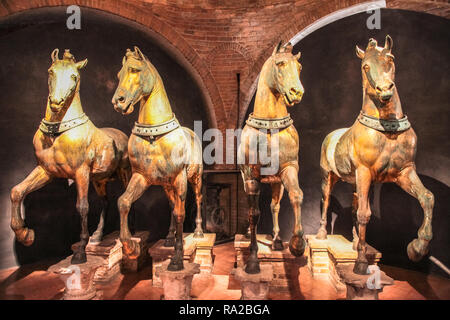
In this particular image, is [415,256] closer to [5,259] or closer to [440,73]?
[440,73]

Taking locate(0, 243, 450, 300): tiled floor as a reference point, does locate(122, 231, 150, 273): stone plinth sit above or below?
above

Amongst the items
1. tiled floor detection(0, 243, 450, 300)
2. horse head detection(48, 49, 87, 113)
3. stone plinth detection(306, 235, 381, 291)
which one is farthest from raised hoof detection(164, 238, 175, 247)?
horse head detection(48, 49, 87, 113)

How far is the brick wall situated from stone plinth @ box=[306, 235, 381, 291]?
9.11 ft

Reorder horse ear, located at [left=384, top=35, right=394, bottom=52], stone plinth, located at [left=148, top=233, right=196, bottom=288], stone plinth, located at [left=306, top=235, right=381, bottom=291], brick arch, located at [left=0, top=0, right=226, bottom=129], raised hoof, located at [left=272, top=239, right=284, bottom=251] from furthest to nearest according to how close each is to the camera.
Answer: brick arch, located at [left=0, top=0, right=226, bottom=129]
raised hoof, located at [left=272, top=239, right=284, bottom=251]
stone plinth, located at [left=148, top=233, right=196, bottom=288]
stone plinth, located at [left=306, top=235, right=381, bottom=291]
horse ear, located at [left=384, top=35, right=394, bottom=52]

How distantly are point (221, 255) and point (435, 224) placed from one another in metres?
3.47

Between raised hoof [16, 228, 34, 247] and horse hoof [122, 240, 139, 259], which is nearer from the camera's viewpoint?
horse hoof [122, 240, 139, 259]

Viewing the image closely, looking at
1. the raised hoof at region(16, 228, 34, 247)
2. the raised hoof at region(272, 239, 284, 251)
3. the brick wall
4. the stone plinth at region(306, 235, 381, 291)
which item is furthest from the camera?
the brick wall

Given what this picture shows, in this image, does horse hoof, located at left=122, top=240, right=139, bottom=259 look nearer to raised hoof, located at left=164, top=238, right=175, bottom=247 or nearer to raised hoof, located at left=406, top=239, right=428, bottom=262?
raised hoof, located at left=164, top=238, right=175, bottom=247

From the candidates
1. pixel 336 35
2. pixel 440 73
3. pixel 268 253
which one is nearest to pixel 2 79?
pixel 268 253

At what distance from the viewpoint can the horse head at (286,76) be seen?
3334 millimetres

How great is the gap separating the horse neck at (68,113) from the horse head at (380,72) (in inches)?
137

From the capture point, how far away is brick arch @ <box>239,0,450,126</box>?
195 inches

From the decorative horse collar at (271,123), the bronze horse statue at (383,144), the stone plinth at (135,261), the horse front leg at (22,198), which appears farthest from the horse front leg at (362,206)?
the horse front leg at (22,198)

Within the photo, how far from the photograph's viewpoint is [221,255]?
19.1ft
